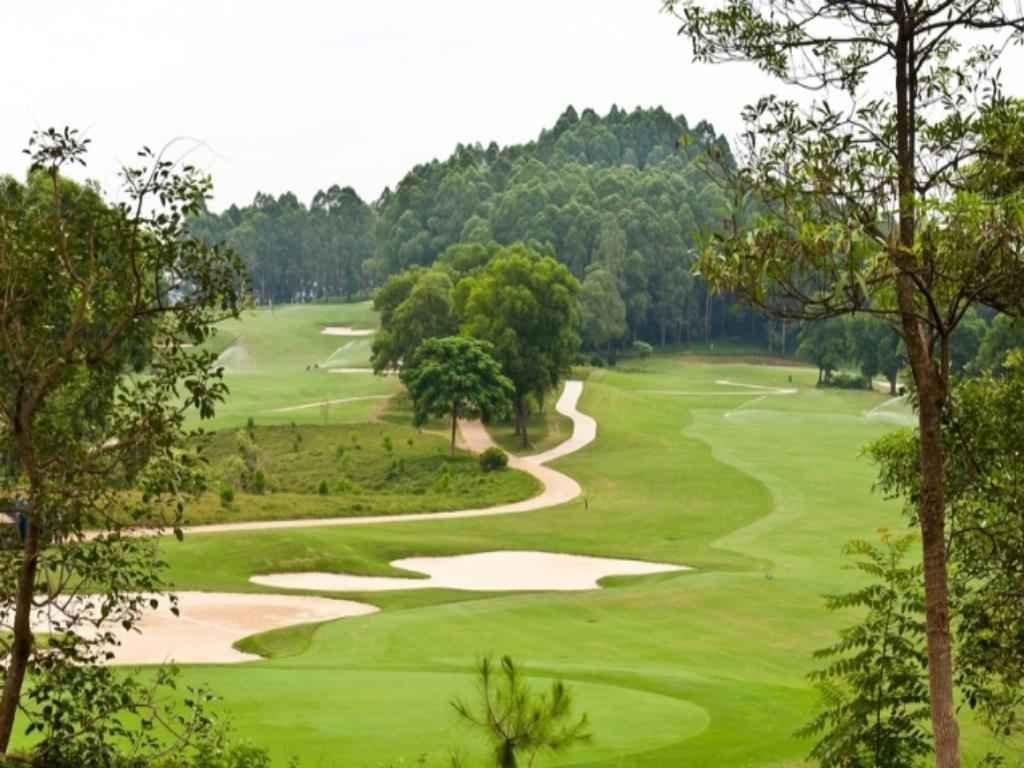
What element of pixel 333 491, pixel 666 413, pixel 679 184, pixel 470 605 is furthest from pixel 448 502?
pixel 679 184

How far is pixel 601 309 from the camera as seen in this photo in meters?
107

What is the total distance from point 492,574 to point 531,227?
93.8 m


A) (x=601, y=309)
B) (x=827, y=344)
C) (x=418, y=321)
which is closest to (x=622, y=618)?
(x=418, y=321)

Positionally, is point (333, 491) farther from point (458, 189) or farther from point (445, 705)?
point (458, 189)

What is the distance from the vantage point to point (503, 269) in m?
72.9

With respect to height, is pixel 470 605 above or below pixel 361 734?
below

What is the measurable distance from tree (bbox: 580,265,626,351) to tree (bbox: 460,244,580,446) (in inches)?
1262

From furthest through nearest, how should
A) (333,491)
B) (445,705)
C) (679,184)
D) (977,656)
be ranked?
(679,184), (333,491), (445,705), (977,656)

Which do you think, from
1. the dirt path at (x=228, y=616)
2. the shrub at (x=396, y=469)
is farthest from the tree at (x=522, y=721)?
the shrub at (x=396, y=469)

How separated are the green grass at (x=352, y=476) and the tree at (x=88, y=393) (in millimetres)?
33884

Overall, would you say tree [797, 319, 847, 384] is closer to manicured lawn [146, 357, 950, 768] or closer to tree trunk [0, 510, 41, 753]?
manicured lawn [146, 357, 950, 768]

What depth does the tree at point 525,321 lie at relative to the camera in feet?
230

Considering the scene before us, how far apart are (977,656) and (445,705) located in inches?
298

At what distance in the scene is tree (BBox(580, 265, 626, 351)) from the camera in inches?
4198
